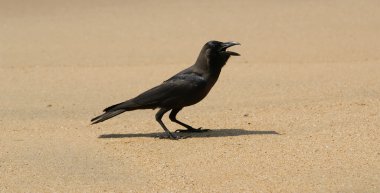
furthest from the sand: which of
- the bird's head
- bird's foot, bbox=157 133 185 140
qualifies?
the bird's head

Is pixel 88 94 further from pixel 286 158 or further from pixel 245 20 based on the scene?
pixel 245 20

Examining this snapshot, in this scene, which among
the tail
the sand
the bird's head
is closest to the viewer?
the sand

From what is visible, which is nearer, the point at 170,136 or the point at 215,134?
the point at 170,136

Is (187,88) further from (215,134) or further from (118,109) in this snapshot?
(118,109)

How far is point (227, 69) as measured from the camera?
14383mm

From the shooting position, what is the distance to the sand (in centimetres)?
717

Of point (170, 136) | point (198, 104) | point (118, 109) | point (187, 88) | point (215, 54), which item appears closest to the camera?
point (187, 88)

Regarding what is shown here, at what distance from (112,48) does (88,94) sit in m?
4.92

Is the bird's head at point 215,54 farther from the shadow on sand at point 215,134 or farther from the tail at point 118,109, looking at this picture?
the tail at point 118,109

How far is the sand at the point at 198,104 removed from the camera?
7.17m

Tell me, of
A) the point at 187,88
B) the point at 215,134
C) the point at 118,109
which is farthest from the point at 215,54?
the point at 118,109

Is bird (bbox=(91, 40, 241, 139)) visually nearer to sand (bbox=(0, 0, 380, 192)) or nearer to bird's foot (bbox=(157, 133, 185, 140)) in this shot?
bird's foot (bbox=(157, 133, 185, 140))

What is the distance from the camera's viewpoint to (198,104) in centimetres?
1139

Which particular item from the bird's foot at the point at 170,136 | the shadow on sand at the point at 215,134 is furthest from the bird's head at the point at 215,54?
the bird's foot at the point at 170,136
